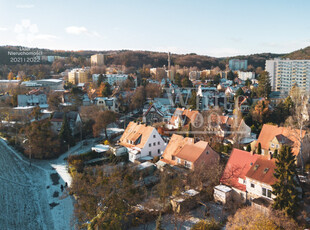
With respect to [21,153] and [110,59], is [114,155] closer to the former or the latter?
[21,153]

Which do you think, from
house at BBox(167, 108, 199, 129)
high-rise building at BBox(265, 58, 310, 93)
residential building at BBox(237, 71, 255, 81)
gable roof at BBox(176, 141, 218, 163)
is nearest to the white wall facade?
gable roof at BBox(176, 141, 218, 163)

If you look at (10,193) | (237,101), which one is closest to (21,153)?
(10,193)

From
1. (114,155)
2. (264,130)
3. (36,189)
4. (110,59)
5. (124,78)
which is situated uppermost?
(110,59)

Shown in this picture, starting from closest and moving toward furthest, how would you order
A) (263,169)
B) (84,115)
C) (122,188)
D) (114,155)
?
(122,188)
(263,169)
(114,155)
(84,115)

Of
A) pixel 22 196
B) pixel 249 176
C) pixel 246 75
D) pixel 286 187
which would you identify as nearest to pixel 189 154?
pixel 249 176

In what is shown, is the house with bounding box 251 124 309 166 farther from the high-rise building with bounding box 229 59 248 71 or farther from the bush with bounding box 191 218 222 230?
the high-rise building with bounding box 229 59 248 71

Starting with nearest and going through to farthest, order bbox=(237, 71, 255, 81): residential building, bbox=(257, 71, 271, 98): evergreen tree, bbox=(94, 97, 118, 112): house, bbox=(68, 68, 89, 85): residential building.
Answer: bbox=(94, 97, 118, 112): house < bbox=(257, 71, 271, 98): evergreen tree < bbox=(68, 68, 89, 85): residential building < bbox=(237, 71, 255, 81): residential building
